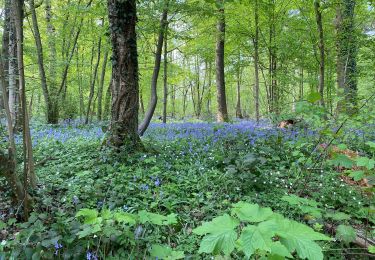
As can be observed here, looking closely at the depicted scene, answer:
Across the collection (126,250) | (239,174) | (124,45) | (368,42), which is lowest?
(126,250)

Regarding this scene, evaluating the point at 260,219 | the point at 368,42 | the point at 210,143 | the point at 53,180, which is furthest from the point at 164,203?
the point at 368,42

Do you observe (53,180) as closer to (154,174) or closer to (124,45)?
(154,174)

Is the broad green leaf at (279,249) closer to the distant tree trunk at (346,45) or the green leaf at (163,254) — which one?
the green leaf at (163,254)

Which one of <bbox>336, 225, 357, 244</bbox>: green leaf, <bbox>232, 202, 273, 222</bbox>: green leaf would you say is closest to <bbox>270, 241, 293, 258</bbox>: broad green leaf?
<bbox>232, 202, 273, 222</bbox>: green leaf

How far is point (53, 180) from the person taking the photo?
376 centimetres

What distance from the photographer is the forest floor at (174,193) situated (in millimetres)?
2328

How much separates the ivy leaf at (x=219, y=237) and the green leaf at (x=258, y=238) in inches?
2.4

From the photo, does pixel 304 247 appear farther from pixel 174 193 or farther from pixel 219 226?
pixel 174 193

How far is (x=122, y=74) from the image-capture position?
4918 mm

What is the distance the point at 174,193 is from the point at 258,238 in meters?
2.43

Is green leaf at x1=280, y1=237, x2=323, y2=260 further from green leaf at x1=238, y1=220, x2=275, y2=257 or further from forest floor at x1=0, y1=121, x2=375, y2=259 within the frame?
forest floor at x1=0, y1=121, x2=375, y2=259

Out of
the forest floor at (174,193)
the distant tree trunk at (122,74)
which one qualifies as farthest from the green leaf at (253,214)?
the distant tree trunk at (122,74)

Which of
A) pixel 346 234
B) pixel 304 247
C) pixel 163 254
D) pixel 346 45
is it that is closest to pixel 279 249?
pixel 304 247

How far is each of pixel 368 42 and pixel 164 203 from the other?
9275mm
